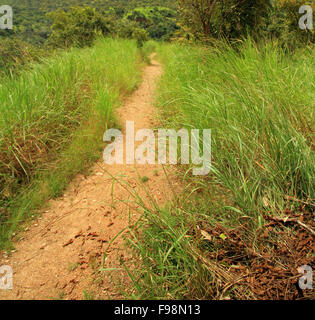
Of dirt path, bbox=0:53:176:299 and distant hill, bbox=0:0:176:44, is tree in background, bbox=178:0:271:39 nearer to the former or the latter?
distant hill, bbox=0:0:176:44

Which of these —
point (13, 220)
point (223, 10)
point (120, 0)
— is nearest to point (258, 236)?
point (13, 220)

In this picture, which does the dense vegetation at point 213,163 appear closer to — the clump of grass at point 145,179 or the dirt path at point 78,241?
the dirt path at point 78,241

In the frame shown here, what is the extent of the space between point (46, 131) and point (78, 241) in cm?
149

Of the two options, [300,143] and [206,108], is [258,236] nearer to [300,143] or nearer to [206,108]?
[300,143]

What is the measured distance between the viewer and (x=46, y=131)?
2725mm

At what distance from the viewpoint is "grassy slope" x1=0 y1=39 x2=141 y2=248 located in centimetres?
218

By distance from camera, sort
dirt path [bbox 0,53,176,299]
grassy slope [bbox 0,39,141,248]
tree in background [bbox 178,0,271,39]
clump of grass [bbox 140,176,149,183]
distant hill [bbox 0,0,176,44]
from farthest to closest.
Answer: distant hill [bbox 0,0,176,44] < tree in background [bbox 178,0,271,39] < clump of grass [bbox 140,176,149,183] < grassy slope [bbox 0,39,141,248] < dirt path [bbox 0,53,176,299]

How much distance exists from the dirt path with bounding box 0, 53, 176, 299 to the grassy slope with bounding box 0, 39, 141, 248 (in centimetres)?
17

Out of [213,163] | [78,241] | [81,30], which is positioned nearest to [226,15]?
[81,30]

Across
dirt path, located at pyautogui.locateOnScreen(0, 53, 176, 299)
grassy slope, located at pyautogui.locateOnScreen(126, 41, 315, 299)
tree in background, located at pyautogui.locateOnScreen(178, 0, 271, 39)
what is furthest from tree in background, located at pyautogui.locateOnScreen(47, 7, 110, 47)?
grassy slope, located at pyautogui.locateOnScreen(126, 41, 315, 299)

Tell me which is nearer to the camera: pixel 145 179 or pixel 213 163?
pixel 213 163

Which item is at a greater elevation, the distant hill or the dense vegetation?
the distant hill

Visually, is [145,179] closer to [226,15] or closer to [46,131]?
[46,131]

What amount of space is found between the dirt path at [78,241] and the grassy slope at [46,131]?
17 cm
